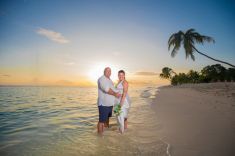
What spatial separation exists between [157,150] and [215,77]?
80.9 metres

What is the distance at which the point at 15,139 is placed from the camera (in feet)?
19.0

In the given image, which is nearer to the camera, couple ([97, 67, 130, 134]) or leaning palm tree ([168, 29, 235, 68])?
couple ([97, 67, 130, 134])

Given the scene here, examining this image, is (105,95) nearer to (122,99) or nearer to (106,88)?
(106,88)

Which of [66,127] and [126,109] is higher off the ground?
[126,109]

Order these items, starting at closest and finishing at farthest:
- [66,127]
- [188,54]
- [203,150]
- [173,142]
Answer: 1. [203,150]
2. [173,142]
3. [66,127]
4. [188,54]

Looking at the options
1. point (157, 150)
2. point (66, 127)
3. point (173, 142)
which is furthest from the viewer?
point (66, 127)

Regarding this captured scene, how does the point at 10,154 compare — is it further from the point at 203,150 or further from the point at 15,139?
the point at 203,150

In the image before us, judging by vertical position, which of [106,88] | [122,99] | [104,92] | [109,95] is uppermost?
[106,88]

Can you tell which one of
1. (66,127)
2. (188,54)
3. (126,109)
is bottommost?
(66,127)

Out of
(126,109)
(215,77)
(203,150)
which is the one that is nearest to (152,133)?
(126,109)

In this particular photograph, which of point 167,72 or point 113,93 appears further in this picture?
point 167,72

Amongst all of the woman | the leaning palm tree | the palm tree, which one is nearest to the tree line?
the palm tree

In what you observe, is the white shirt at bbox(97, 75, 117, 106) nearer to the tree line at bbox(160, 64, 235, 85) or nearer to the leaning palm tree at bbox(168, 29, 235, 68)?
the leaning palm tree at bbox(168, 29, 235, 68)

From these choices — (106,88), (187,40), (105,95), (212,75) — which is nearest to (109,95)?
(105,95)
